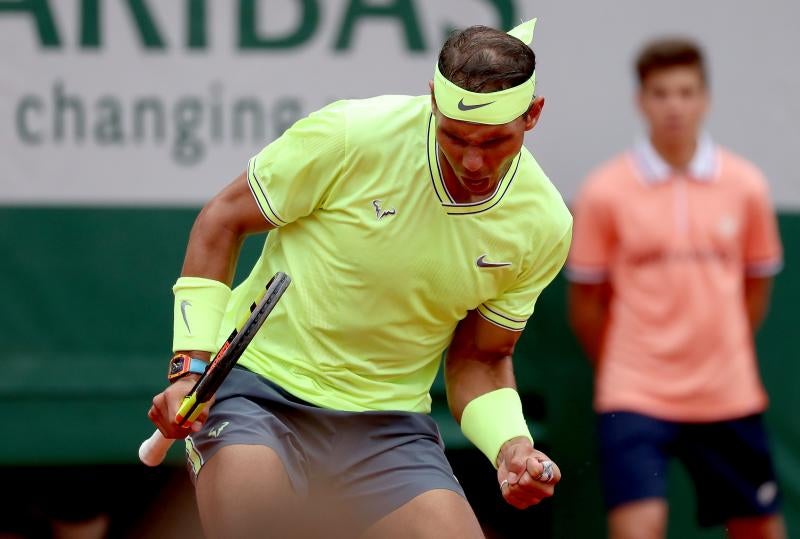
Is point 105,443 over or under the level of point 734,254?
under

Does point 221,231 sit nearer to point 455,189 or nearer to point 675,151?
point 455,189

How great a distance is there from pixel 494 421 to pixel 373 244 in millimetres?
520

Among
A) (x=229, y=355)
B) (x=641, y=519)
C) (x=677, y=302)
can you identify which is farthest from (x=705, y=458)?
(x=229, y=355)

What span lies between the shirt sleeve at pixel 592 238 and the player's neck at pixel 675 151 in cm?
24

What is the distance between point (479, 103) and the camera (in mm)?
3295

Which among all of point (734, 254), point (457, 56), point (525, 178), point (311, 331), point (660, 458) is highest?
point (457, 56)

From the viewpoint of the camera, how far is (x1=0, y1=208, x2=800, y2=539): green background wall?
5156mm

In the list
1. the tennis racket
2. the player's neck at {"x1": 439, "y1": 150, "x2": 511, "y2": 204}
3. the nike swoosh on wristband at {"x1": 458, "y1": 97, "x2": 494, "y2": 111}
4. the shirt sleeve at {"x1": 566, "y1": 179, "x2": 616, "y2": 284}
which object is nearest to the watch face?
the tennis racket

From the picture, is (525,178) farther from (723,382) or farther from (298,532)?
(723,382)

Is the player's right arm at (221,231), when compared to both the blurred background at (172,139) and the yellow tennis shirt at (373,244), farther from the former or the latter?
the blurred background at (172,139)

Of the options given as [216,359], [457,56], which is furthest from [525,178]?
[216,359]

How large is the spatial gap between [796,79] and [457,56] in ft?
6.95

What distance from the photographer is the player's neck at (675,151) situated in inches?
198

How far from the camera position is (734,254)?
16.3 ft
